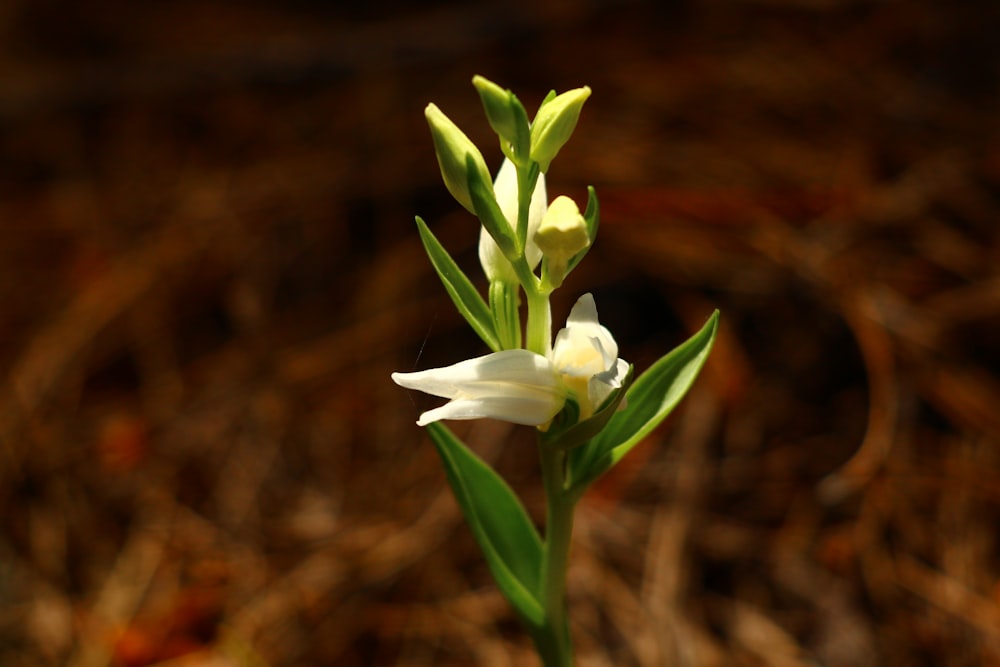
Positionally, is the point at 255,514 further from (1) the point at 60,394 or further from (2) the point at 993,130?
(2) the point at 993,130

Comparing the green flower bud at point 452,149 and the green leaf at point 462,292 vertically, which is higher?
the green flower bud at point 452,149

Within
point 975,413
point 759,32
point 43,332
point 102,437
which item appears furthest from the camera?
point 759,32

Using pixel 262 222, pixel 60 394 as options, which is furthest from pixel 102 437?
pixel 262 222

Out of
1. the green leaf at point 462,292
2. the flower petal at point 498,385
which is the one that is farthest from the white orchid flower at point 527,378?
the green leaf at point 462,292

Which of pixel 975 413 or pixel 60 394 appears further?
pixel 60 394

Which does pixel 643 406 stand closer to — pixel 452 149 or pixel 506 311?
pixel 506 311

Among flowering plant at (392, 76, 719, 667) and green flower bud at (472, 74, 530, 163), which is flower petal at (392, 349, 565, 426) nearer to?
flowering plant at (392, 76, 719, 667)

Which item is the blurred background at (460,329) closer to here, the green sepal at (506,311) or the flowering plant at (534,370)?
the flowering plant at (534,370)
